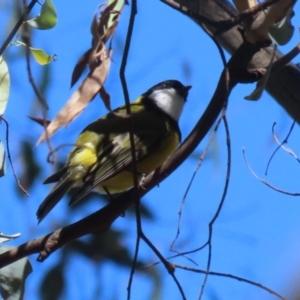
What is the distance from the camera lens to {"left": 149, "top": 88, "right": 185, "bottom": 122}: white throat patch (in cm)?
309

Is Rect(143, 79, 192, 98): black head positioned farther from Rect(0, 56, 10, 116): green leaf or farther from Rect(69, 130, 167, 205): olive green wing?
Rect(0, 56, 10, 116): green leaf

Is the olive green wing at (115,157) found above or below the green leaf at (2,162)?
above

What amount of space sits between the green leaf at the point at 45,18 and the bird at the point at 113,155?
59cm

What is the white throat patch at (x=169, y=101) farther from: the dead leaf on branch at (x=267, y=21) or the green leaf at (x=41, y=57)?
the dead leaf on branch at (x=267, y=21)

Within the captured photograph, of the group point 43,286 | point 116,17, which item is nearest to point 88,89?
point 116,17

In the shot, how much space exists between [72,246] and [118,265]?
0.18 meters

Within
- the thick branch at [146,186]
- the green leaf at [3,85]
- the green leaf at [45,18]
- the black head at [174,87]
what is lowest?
the thick branch at [146,186]

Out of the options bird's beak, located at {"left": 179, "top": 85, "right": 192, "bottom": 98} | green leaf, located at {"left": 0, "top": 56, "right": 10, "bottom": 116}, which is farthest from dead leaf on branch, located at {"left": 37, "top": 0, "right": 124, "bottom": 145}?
bird's beak, located at {"left": 179, "top": 85, "right": 192, "bottom": 98}

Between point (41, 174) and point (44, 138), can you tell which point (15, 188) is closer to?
point (41, 174)

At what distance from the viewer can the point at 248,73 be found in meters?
1.36

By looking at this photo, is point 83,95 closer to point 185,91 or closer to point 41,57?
point 41,57

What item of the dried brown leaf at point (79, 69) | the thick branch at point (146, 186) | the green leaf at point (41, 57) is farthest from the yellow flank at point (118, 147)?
the dried brown leaf at point (79, 69)

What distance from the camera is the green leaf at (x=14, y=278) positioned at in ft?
5.11

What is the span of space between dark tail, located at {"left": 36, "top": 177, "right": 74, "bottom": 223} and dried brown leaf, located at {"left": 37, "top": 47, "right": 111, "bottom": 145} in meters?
0.81
